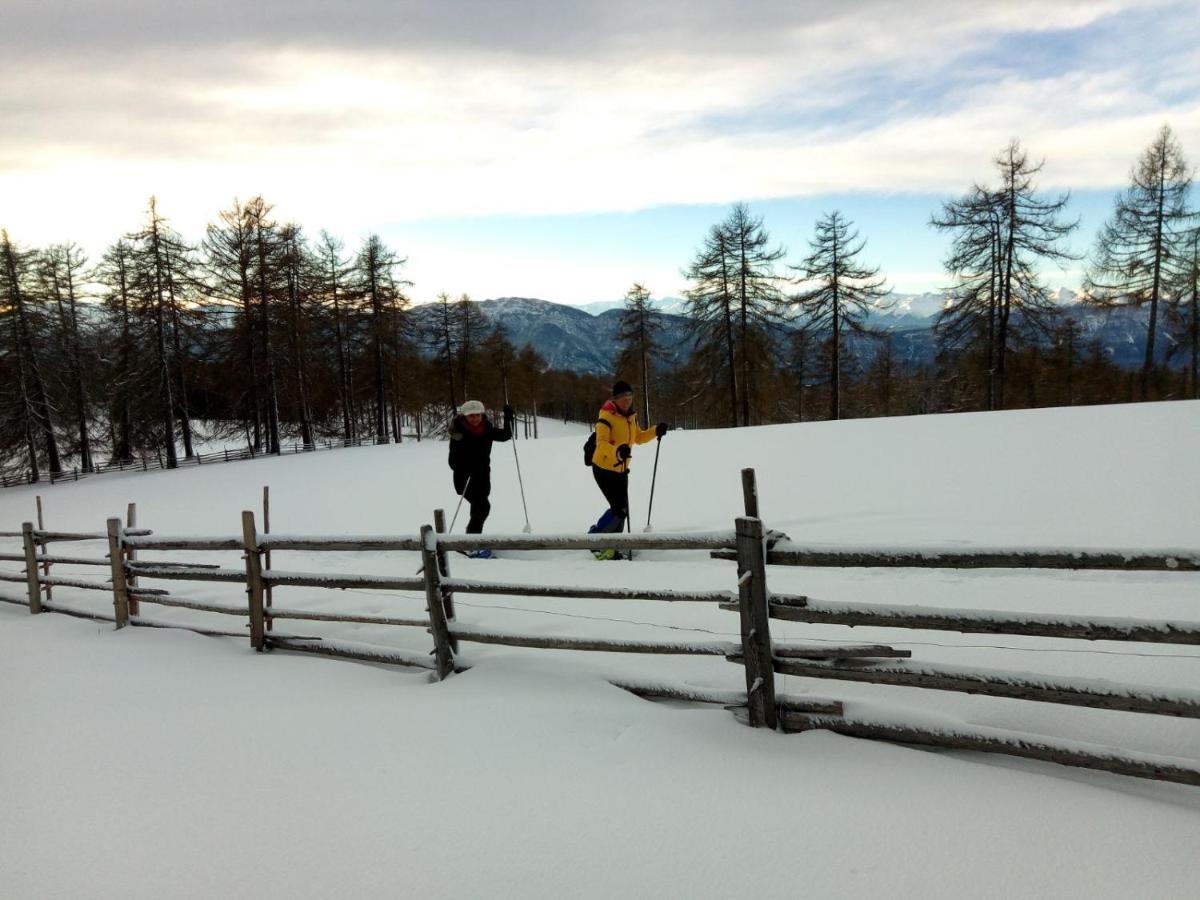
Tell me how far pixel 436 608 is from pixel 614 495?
3.30m

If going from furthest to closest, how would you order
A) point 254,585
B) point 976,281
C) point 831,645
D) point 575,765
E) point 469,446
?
point 976,281
point 469,446
point 254,585
point 831,645
point 575,765

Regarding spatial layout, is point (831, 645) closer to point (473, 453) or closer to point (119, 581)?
point (473, 453)

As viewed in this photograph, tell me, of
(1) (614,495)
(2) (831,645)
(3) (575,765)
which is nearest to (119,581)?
(1) (614,495)

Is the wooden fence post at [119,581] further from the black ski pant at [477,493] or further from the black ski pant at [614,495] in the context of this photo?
the black ski pant at [614,495]

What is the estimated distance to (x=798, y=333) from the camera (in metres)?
30.7

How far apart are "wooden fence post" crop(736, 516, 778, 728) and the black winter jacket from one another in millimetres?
5287

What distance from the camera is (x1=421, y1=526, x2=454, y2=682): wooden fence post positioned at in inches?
190

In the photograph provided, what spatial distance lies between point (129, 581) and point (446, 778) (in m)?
6.07

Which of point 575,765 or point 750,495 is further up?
point 750,495

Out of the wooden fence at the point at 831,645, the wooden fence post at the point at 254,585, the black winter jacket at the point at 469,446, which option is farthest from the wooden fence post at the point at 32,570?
the wooden fence at the point at 831,645

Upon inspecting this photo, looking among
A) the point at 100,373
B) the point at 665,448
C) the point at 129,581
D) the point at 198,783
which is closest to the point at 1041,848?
the point at 198,783

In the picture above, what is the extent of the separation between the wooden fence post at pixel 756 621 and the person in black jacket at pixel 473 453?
17.4 ft

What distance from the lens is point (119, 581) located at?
7.23m

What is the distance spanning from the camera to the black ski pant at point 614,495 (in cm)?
775
